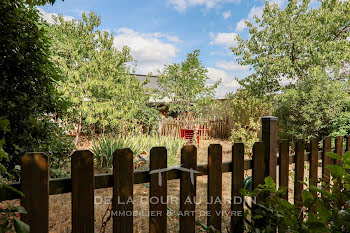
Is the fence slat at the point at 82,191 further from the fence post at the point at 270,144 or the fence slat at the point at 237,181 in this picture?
the fence post at the point at 270,144

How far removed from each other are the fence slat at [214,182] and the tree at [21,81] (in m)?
1.23

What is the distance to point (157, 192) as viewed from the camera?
1.31 m

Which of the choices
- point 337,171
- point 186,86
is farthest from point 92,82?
point 337,171

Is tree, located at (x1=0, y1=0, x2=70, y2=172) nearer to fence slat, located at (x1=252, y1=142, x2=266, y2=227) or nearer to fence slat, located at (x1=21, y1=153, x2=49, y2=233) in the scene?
fence slat, located at (x1=21, y1=153, x2=49, y2=233)

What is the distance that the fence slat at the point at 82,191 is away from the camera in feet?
3.57

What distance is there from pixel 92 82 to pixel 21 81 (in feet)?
17.7

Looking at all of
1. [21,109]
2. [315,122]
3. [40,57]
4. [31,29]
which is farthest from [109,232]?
[315,122]

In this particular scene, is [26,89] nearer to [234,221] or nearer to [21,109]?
[21,109]

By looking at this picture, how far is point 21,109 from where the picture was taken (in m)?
1.55

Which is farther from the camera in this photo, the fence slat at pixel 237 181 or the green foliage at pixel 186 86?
the green foliage at pixel 186 86

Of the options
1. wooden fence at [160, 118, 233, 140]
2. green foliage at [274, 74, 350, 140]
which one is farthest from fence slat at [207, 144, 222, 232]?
wooden fence at [160, 118, 233, 140]

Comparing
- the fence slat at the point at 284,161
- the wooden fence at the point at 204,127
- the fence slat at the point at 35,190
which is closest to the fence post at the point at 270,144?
the fence slat at the point at 284,161

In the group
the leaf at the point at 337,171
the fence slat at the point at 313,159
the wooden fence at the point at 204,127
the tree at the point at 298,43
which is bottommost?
the wooden fence at the point at 204,127

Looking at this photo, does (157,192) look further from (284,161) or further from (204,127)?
(204,127)
